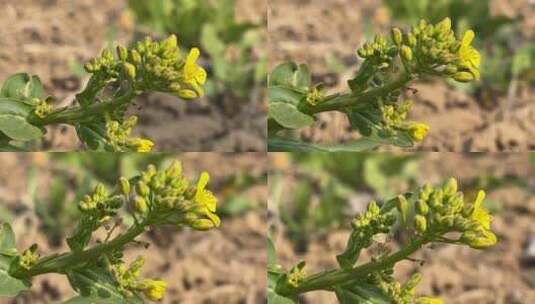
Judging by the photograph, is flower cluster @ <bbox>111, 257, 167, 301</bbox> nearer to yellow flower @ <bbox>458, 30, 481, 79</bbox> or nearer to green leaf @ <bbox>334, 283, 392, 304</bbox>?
green leaf @ <bbox>334, 283, 392, 304</bbox>

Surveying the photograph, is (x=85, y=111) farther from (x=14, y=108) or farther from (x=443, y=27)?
(x=443, y=27)

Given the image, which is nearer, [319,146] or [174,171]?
[174,171]

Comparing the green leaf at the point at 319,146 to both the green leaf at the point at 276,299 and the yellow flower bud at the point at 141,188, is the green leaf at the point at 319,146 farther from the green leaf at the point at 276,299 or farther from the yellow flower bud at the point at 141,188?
the yellow flower bud at the point at 141,188

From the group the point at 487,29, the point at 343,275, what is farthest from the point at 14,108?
the point at 487,29

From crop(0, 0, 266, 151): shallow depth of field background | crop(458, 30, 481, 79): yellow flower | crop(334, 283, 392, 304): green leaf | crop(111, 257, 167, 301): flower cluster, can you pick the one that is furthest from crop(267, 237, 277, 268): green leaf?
crop(0, 0, 266, 151): shallow depth of field background

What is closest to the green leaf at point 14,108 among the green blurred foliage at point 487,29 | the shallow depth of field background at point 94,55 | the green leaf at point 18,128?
the green leaf at point 18,128

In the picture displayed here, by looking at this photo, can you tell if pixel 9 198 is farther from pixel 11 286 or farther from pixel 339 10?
pixel 11 286

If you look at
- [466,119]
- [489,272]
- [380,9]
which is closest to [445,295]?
[489,272]
